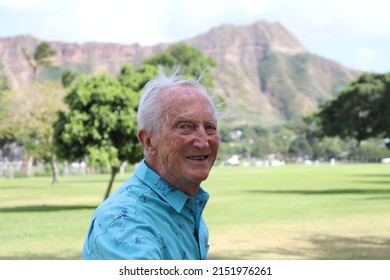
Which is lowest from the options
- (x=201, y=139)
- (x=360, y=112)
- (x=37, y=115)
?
(x=37, y=115)

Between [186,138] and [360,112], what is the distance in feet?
113

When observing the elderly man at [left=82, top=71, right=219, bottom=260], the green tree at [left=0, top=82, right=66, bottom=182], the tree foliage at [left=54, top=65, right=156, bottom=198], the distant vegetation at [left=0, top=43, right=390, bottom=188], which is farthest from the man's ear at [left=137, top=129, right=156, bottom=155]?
the green tree at [left=0, top=82, right=66, bottom=182]

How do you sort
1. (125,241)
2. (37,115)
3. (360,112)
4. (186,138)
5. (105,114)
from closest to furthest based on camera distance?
(125,241) < (186,138) < (105,114) < (360,112) < (37,115)

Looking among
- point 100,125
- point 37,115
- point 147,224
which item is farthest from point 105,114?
point 37,115

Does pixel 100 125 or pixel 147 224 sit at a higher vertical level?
pixel 147 224

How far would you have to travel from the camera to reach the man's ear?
2.59 m

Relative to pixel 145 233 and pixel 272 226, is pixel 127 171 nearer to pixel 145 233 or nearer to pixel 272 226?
pixel 272 226

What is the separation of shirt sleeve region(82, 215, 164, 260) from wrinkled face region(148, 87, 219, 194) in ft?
0.91

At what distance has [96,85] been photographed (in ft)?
76.4

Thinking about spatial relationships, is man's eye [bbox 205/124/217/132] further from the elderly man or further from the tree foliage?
the tree foliage

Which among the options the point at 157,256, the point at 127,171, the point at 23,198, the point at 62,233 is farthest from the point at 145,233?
the point at 127,171

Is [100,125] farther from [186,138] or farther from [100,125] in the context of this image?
[186,138]

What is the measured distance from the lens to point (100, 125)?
74.0 ft

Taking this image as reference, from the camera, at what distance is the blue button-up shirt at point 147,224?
2186mm
